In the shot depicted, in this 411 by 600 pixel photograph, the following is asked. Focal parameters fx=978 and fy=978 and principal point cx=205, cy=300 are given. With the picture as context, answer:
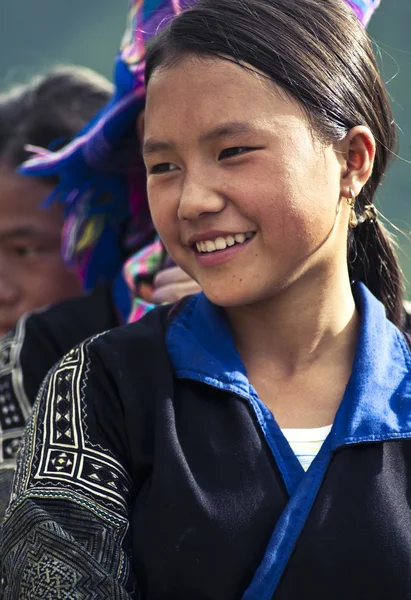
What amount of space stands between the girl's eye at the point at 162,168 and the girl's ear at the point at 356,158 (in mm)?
357

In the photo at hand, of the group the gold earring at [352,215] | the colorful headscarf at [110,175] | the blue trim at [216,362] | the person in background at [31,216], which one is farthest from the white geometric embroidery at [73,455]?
the person in background at [31,216]

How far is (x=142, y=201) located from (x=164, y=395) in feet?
4.35

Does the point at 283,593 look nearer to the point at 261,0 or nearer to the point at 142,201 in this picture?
the point at 261,0

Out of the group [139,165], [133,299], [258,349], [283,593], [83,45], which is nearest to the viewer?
[283,593]

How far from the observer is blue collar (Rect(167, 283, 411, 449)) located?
1.91m

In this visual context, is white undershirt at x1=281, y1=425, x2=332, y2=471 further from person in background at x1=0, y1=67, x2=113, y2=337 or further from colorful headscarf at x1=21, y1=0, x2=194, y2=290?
person in background at x1=0, y1=67, x2=113, y2=337

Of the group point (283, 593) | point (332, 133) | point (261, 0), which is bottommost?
point (283, 593)

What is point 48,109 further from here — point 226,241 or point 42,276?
point 226,241

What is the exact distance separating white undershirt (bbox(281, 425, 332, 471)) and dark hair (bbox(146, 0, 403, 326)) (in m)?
0.56

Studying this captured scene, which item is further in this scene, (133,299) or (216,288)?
(133,299)

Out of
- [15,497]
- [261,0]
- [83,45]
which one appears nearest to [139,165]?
[261,0]

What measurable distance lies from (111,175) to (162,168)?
120 cm

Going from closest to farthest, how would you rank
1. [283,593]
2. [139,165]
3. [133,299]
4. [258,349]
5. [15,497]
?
[283,593] → [15,497] → [258,349] → [133,299] → [139,165]

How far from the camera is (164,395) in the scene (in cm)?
194
